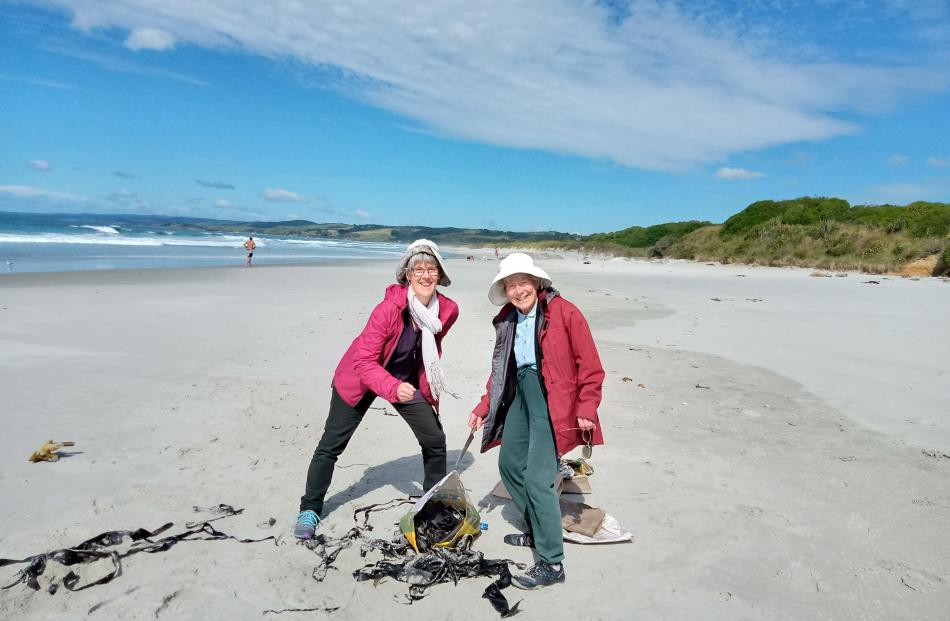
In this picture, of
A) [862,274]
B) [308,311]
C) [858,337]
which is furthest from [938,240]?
[308,311]

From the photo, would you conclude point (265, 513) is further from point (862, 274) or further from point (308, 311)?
point (862, 274)

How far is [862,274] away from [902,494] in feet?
76.3

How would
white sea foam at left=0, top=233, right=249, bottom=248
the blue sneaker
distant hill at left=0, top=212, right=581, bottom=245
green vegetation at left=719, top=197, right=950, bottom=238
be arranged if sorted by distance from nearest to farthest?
the blue sneaker < green vegetation at left=719, top=197, right=950, bottom=238 < white sea foam at left=0, top=233, right=249, bottom=248 < distant hill at left=0, top=212, right=581, bottom=245

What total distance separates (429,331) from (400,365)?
332mm

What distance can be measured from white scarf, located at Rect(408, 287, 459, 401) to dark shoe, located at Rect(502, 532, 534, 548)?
3.71 feet

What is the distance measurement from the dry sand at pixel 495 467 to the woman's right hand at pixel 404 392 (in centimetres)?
107

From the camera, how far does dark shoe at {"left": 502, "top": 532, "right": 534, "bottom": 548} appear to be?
4.13 meters

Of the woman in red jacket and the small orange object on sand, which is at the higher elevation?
the woman in red jacket

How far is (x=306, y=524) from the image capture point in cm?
407

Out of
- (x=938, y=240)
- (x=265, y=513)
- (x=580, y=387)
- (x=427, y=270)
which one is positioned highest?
(x=938, y=240)

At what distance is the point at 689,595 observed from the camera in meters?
3.48

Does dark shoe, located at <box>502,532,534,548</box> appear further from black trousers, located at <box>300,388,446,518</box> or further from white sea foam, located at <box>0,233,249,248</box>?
white sea foam, located at <box>0,233,249,248</box>

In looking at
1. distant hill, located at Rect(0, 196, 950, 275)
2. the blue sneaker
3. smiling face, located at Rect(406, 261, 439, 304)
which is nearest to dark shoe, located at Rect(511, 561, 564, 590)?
the blue sneaker

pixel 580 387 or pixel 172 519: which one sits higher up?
pixel 580 387
